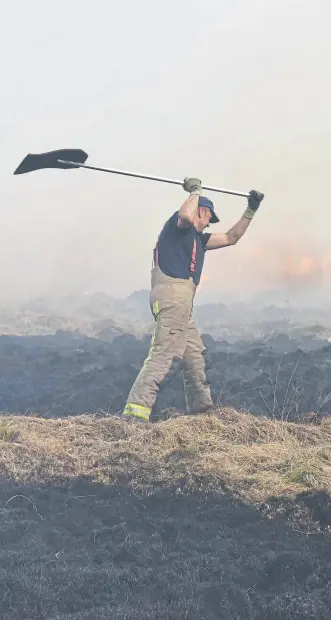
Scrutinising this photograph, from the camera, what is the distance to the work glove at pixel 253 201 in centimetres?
601

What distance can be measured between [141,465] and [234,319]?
16.0m

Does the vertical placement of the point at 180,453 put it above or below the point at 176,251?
below

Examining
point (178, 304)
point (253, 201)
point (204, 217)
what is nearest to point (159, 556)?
point (178, 304)

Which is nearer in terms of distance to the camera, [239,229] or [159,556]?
[159,556]

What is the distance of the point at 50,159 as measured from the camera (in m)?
5.98

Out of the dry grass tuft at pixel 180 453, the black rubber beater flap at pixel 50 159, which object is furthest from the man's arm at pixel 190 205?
the dry grass tuft at pixel 180 453

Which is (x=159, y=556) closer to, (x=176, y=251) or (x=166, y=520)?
(x=166, y=520)

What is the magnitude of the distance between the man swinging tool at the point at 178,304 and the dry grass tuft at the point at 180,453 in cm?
35

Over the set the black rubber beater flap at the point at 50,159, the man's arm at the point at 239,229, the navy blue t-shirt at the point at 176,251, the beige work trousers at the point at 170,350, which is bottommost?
the beige work trousers at the point at 170,350

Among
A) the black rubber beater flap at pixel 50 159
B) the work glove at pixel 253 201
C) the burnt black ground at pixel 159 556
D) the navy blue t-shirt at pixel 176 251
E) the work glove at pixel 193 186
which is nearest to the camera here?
the burnt black ground at pixel 159 556

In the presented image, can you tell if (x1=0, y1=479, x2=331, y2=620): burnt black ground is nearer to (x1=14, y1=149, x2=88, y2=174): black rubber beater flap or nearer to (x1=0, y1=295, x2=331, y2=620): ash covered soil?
(x1=0, y1=295, x2=331, y2=620): ash covered soil

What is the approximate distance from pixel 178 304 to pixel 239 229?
108cm

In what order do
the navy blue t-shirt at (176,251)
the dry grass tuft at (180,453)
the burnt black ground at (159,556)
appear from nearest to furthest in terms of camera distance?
the burnt black ground at (159,556) < the dry grass tuft at (180,453) < the navy blue t-shirt at (176,251)

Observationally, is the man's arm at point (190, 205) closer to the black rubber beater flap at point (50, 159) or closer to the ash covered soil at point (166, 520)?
the black rubber beater flap at point (50, 159)
